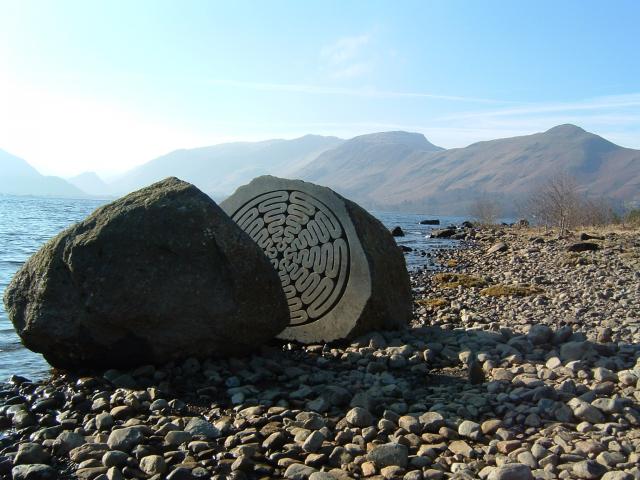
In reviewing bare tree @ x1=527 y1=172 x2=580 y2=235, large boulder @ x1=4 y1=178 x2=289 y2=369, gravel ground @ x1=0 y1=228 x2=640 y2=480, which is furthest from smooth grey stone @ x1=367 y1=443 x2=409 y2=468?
bare tree @ x1=527 y1=172 x2=580 y2=235

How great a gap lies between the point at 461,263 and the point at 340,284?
15.0 m

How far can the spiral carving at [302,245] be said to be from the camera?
8.61 metres

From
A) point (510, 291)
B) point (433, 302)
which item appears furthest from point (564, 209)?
point (433, 302)

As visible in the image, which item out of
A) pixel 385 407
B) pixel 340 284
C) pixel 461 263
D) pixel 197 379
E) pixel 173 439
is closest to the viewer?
pixel 173 439

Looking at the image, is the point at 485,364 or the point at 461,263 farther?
the point at 461,263

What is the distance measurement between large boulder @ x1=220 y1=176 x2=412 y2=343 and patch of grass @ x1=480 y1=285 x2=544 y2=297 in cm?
476

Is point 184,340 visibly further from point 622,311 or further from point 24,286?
point 622,311

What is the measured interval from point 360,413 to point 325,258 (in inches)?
146

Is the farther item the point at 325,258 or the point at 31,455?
the point at 325,258

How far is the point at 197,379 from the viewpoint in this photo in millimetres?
6625

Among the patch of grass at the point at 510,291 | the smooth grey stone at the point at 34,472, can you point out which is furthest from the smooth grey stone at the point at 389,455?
the patch of grass at the point at 510,291

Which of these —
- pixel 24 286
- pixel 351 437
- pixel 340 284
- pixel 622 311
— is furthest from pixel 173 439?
pixel 622 311

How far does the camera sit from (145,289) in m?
6.72

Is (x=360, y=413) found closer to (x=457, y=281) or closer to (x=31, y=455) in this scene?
(x=31, y=455)
